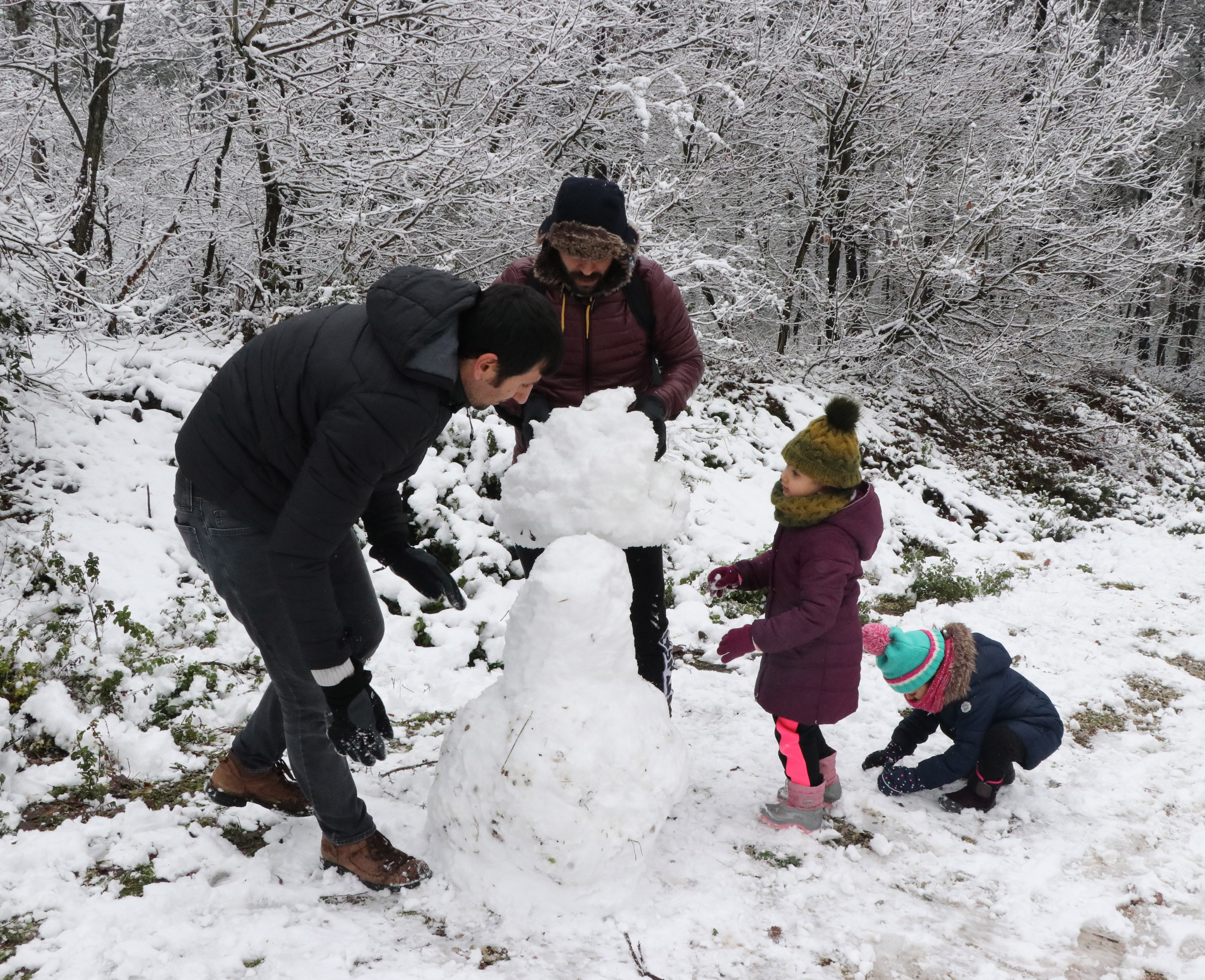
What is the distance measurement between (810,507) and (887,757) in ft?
4.56

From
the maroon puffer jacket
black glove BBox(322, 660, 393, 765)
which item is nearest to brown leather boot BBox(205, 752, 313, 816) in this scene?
black glove BBox(322, 660, 393, 765)

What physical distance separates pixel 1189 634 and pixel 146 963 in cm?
665

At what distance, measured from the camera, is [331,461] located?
6.45 feet

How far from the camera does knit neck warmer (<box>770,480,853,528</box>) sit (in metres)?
2.86

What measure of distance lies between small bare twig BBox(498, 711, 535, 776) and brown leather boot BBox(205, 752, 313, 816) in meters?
0.83

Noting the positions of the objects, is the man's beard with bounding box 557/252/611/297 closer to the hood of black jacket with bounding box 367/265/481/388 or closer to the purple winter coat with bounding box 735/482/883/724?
the hood of black jacket with bounding box 367/265/481/388

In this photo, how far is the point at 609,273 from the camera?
116 inches

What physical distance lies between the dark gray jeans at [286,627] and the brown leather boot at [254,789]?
13.5 inches

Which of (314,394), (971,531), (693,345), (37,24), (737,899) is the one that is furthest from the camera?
(971,531)

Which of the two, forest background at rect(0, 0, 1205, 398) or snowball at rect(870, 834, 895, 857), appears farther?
forest background at rect(0, 0, 1205, 398)

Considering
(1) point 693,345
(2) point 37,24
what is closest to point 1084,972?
(1) point 693,345

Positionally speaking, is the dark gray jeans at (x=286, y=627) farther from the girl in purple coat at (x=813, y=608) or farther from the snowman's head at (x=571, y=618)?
the girl in purple coat at (x=813, y=608)

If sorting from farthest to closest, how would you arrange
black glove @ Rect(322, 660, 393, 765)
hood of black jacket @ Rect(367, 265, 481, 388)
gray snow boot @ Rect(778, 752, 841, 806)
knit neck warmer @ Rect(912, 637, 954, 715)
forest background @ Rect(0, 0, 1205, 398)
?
forest background @ Rect(0, 0, 1205, 398) → knit neck warmer @ Rect(912, 637, 954, 715) → gray snow boot @ Rect(778, 752, 841, 806) → black glove @ Rect(322, 660, 393, 765) → hood of black jacket @ Rect(367, 265, 481, 388)

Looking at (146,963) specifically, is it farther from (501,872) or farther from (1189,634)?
(1189,634)
